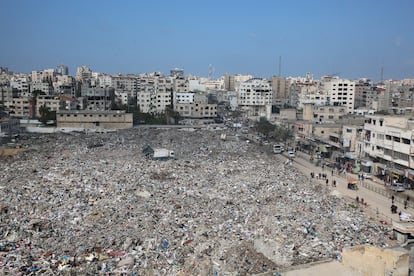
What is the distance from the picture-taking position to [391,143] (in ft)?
67.9

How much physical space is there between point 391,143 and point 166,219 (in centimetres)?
1347

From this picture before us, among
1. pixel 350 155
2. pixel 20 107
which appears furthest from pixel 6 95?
pixel 350 155

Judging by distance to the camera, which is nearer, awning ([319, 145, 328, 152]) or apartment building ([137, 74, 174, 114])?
awning ([319, 145, 328, 152])

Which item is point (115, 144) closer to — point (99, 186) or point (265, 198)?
point (99, 186)

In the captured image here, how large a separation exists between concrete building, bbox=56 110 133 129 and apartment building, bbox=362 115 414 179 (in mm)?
25725

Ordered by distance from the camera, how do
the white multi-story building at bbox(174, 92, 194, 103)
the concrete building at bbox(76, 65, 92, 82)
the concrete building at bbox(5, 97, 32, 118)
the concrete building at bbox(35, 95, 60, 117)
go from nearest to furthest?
the concrete building at bbox(35, 95, 60, 117) < the concrete building at bbox(5, 97, 32, 118) < the white multi-story building at bbox(174, 92, 194, 103) < the concrete building at bbox(76, 65, 92, 82)

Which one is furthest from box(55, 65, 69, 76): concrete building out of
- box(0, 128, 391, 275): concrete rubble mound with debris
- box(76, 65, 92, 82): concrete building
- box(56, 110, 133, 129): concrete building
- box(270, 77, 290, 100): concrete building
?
box(0, 128, 391, 275): concrete rubble mound with debris

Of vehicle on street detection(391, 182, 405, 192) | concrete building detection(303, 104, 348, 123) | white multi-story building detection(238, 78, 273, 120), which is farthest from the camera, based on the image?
white multi-story building detection(238, 78, 273, 120)

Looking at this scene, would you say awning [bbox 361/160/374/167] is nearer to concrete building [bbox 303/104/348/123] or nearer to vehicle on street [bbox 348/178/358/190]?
vehicle on street [bbox 348/178/358/190]

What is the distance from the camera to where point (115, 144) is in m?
30.2

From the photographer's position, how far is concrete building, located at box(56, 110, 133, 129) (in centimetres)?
4109

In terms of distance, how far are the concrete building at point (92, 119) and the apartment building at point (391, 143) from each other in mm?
25725

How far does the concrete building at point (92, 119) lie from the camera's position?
135ft

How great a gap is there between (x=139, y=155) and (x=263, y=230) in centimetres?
1447
